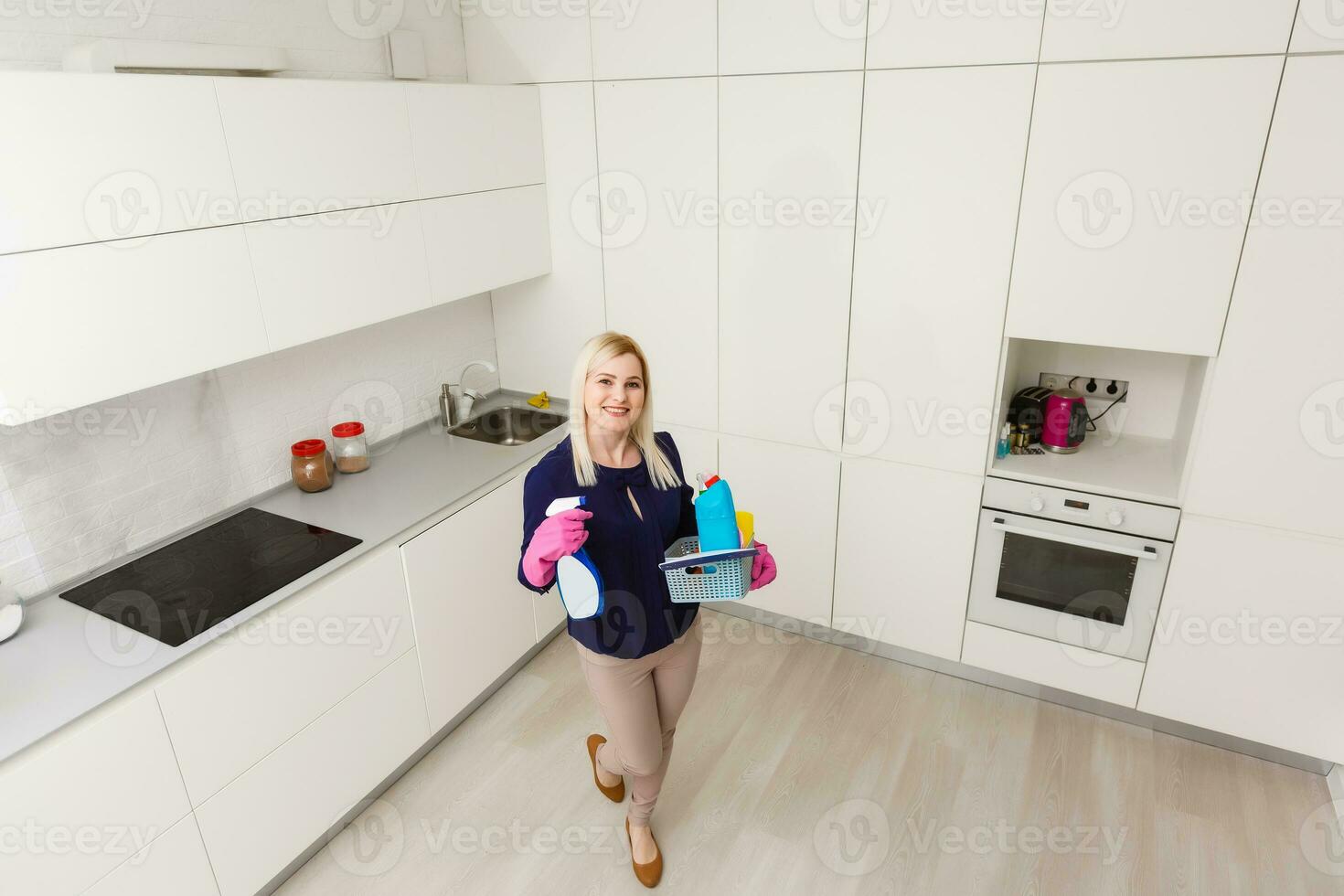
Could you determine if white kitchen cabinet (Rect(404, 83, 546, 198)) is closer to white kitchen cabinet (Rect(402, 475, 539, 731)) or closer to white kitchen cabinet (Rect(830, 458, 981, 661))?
white kitchen cabinet (Rect(402, 475, 539, 731))

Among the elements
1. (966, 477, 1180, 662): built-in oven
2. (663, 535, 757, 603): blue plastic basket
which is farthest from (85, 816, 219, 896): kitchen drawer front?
(966, 477, 1180, 662): built-in oven

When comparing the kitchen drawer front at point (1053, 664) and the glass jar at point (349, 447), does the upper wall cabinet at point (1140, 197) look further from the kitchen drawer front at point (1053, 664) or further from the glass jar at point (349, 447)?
the glass jar at point (349, 447)

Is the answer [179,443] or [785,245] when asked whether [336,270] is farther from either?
[785,245]

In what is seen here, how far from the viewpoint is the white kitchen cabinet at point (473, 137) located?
2.67 m

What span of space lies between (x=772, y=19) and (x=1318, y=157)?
1561 millimetres

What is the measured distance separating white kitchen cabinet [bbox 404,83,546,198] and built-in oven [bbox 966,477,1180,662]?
206 centimetres

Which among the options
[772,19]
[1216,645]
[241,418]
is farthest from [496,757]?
[772,19]

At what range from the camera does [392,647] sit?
2508mm

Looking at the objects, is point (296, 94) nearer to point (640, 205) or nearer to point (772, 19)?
point (640, 205)

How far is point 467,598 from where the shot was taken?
9.12 feet

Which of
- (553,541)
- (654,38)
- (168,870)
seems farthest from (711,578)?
(654,38)

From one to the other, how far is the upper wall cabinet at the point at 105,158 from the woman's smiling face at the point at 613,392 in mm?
1089

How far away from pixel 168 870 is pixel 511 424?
2009 mm

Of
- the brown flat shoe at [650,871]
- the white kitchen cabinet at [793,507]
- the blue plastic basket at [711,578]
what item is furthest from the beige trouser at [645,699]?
the white kitchen cabinet at [793,507]
